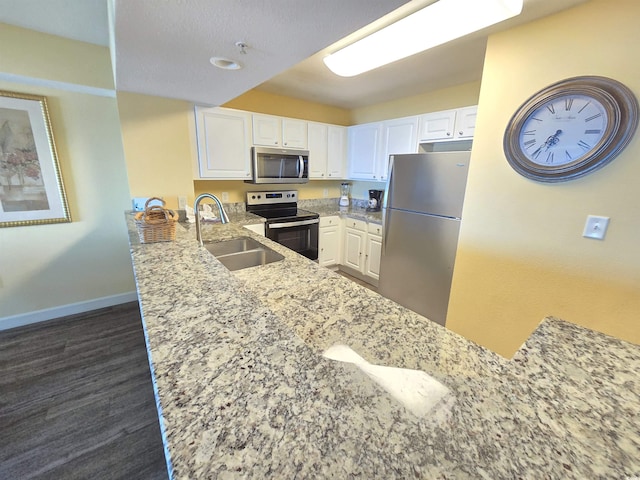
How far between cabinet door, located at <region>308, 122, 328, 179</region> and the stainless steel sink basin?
1813mm

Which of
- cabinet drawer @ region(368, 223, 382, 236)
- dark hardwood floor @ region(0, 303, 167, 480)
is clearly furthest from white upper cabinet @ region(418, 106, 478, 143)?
dark hardwood floor @ region(0, 303, 167, 480)

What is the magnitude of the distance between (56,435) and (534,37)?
3659 millimetres

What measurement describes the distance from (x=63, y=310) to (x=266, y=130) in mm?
2752

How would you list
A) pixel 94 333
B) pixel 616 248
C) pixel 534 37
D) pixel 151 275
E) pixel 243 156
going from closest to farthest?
1. pixel 151 275
2. pixel 616 248
3. pixel 534 37
4. pixel 94 333
5. pixel 243 156

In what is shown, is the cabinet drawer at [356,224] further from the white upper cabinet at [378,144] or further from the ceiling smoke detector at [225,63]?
the ceiling smoke detector at [225,63]

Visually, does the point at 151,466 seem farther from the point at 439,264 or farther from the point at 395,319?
the point at 439,264

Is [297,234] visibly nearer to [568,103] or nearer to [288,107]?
[288,107]

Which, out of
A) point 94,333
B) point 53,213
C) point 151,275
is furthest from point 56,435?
point 53,213

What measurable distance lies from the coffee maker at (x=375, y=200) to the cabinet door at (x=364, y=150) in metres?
0.23

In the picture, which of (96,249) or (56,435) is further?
(96,249)

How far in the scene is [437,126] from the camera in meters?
2.62

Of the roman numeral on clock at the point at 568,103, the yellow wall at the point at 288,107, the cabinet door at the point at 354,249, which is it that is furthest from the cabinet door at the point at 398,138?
the roman numeral on clock at the point at 568,103

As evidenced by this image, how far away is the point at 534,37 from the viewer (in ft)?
5.10

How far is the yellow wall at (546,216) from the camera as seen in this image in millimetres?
1338
